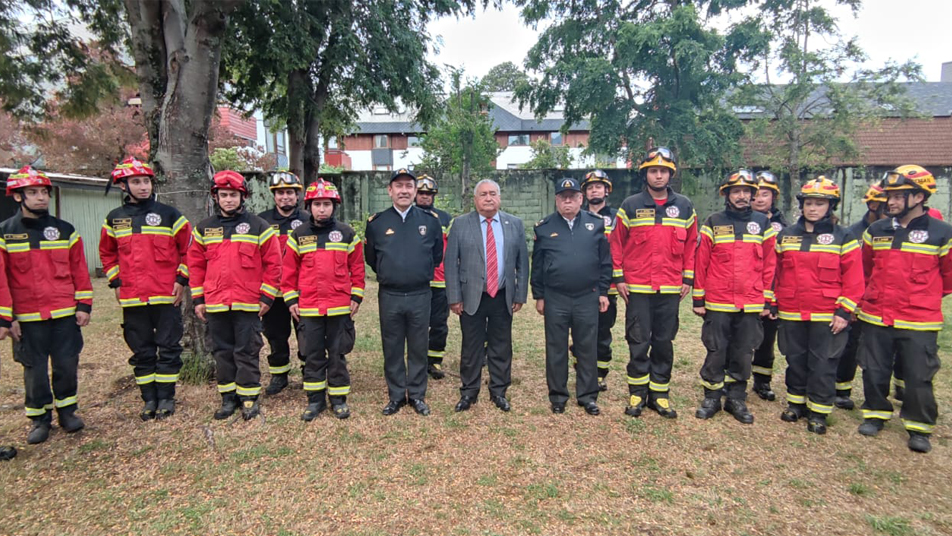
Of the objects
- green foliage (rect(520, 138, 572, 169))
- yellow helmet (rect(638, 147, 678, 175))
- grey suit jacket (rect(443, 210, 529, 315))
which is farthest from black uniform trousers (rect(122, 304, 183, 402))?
green foliage (rect(520, 138, 572, 169))

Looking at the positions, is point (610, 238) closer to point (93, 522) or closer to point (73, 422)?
point (93, 522)

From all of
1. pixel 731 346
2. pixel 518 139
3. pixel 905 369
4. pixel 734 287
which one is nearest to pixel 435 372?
pixel 731 346

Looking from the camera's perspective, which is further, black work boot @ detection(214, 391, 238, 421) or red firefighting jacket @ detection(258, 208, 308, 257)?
red firefighting jacket @ detection(258, 208, 308, 257)

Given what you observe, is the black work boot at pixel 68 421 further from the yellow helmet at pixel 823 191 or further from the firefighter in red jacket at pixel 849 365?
the firefighter in red jacket at pixel 849 365

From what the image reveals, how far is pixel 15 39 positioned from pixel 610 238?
9540 mm

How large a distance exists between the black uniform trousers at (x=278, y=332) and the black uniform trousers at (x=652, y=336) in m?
3.23

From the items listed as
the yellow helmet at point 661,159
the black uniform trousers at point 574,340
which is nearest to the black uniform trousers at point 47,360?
the black uniform trousers at point 574,340

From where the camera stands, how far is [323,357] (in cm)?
480

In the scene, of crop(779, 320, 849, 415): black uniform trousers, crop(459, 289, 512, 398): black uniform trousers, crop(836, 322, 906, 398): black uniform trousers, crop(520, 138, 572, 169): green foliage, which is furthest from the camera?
crop(520, 138, 572, 169): green foliage

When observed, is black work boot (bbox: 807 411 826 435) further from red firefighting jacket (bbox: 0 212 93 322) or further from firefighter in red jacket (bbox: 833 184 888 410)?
red firefighting jacket (bbox: 0 212 93 322)

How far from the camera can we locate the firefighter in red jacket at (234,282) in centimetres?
457

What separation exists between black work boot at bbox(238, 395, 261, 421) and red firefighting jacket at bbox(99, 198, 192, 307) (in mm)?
1084

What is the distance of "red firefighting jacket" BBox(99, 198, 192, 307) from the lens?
4.55 m

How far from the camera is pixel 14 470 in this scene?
3855 millimetres
